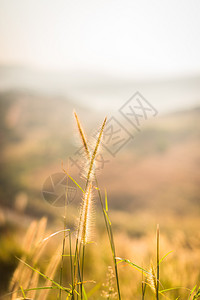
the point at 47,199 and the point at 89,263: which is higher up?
the point at 47,199

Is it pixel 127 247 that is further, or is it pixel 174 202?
pixel 174 202

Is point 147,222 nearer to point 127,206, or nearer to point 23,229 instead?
point 127,206

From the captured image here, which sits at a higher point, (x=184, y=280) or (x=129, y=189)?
(x=129, y=189)

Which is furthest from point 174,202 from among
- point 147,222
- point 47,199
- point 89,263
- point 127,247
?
point 47,199

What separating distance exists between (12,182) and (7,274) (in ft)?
7.61

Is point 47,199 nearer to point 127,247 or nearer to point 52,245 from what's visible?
point 127,247

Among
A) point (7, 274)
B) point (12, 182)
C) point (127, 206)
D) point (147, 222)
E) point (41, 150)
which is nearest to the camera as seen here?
point (7, 274)

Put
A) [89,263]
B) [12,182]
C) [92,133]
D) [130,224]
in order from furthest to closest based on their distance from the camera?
1. [12,182]
2. [130,224]
3. [89,263]
4. [92,133]

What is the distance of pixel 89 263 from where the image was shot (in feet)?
5.06

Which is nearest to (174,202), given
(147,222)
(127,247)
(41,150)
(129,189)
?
(147,222)

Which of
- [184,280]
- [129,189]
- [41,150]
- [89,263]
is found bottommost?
[89,263]

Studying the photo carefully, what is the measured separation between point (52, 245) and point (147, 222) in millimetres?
1052

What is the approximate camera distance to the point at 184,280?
0.81 meters

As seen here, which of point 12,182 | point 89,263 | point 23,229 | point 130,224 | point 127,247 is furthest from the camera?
point 12,182
